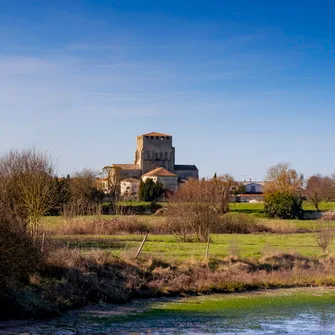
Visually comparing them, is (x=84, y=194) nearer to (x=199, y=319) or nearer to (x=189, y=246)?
(x=189, y=246)

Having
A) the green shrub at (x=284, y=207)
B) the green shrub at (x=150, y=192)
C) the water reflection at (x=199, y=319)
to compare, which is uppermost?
the green shrub at (x=150, y=192)

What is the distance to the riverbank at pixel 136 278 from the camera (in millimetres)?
20750

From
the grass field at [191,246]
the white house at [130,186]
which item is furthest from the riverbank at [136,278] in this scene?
the white house at [130,186]

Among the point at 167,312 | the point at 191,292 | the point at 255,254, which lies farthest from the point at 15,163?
the point at 167,312

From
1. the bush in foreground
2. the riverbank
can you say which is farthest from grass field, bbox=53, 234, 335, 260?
the bush in foreground

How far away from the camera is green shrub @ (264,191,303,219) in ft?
233

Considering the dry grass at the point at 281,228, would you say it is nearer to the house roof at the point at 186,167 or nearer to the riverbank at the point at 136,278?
the riverbank at the point at 136,278

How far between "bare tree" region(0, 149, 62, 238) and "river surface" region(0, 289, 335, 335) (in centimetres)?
1303

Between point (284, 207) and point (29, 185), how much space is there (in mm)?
39636

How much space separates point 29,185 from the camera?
122 feet

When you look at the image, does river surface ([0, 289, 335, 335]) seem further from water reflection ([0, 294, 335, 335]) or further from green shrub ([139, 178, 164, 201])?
green shrub ([139, 178, 164, 201])

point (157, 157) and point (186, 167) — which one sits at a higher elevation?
point (157, 157)

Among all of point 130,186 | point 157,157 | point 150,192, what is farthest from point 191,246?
point 157,157

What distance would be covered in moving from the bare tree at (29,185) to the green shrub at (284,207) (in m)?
35.4
